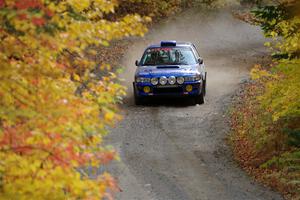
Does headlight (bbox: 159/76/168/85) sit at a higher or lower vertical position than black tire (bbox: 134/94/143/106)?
higher

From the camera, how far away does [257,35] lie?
37.2 metres

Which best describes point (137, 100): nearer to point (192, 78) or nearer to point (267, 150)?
point (192, 78)

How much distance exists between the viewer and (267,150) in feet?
41.7

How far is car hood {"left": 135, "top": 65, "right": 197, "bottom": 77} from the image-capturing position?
16.6 meters

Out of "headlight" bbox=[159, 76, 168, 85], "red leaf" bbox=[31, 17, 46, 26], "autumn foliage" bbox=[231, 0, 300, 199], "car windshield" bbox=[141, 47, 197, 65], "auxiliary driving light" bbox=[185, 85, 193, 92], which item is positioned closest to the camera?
"red leaf" bbox=[31, 17, 46, 26]

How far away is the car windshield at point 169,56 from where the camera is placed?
57.0 ft

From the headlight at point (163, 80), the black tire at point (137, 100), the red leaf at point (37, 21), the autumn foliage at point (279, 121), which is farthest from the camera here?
the black tire at point (137, 100)

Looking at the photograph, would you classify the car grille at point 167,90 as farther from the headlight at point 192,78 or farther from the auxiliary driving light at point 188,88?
the headlight at point 192,78

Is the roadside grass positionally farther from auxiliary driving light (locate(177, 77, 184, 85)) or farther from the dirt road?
auxiliary driving light (locate(177, 77, 184, 85))

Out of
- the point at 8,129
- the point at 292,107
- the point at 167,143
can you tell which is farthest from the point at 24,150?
the point at 167,143

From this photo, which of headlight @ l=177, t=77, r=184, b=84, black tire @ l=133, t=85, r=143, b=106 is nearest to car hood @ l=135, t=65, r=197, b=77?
headlight @ l=177, t=77, r=184, b=84

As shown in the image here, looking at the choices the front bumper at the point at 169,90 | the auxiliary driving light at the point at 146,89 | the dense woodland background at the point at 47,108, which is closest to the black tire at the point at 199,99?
the front bumper at the point at 169,90

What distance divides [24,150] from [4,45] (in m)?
0.96

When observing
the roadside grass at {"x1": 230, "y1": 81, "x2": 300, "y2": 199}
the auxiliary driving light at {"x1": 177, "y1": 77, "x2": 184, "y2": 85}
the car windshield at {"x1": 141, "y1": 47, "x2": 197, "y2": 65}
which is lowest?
the roadside grass at {"x1": 230, "y1": 81, "x2": 300, "y2": 199}
